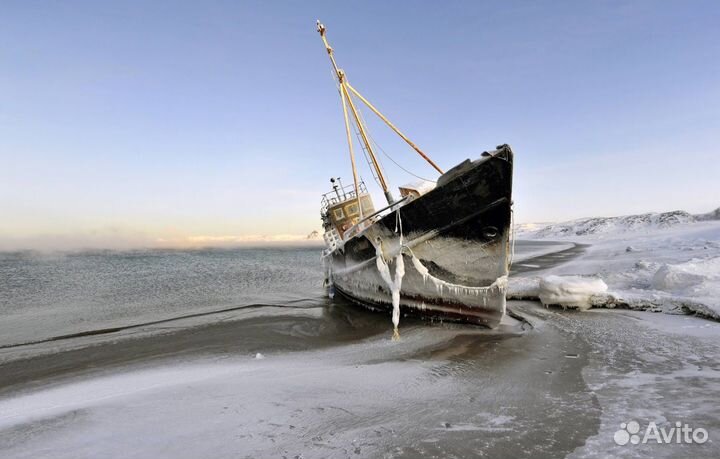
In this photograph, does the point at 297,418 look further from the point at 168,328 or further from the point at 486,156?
the point at 168,328

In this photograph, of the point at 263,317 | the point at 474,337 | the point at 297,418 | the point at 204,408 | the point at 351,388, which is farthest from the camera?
the point at 263,317

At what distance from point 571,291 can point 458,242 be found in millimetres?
3746

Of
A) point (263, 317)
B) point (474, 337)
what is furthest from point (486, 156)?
point (263, 317)

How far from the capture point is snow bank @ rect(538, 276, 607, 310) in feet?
31.6

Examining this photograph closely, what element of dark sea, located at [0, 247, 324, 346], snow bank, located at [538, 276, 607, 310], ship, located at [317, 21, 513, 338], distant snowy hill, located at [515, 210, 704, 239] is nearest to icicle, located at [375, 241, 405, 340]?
ship, located at [317, 21, 513, 338]

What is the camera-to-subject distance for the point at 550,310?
32.7 ft

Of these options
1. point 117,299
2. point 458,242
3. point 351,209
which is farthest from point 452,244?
point 117,299

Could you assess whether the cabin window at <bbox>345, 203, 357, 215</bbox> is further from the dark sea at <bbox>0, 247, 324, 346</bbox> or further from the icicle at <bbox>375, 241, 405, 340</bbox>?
the icicle at <bbox>375, 241, 405, 340</bbox>

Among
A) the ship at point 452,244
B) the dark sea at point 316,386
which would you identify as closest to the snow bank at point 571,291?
the dark sea at point 316,386

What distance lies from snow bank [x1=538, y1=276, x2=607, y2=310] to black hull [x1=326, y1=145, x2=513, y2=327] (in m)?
2.47

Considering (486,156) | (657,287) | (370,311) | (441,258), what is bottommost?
(370,311)

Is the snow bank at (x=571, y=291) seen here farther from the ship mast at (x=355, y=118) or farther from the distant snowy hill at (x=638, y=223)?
the distant snowy hill at (x=638, y=223)

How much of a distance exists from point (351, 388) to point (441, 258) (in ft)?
16.2

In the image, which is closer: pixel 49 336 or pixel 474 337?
pixel 474 337
